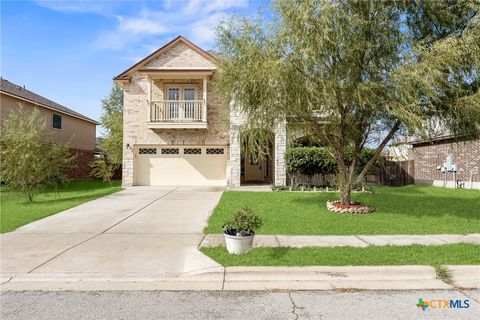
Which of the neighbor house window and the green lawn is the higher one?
the neighbor house window

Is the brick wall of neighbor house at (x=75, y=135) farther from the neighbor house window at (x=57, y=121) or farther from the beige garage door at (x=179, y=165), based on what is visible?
the beige garage door at (x=179, y=165)

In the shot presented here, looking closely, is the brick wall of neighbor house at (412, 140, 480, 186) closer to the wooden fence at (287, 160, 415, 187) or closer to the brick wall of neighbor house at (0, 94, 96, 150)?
the wooden fence at (287, 160, 415, 187)

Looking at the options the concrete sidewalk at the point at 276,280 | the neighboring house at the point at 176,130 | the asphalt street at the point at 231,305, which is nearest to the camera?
the asphalt street at the point at 231,305

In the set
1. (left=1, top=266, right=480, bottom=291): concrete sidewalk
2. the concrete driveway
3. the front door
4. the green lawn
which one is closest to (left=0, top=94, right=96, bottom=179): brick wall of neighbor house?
the front door

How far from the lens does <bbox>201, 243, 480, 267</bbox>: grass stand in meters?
5.56

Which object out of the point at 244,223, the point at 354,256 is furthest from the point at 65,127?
the point at 354,256

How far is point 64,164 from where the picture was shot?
14203 millimetres

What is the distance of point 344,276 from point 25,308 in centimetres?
438

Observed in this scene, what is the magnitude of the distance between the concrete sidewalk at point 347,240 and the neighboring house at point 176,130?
35.4 ft

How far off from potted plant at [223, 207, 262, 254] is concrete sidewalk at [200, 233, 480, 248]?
645mm

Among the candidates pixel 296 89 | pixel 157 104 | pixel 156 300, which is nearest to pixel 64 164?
pixel 157 104

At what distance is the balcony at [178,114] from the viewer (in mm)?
17797

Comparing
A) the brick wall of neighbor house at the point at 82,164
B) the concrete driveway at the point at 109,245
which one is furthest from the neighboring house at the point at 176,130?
the brick wall of neighbor house at the point at 82,164

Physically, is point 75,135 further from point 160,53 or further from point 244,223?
point 244,223
